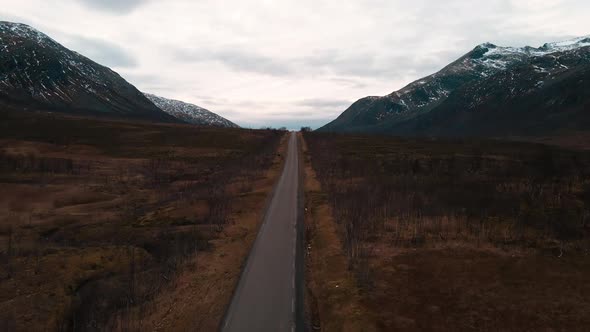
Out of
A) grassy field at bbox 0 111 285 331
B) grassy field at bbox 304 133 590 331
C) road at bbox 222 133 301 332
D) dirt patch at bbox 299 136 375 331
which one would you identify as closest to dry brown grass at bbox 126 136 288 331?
grassy field at bbox 0 111 285 331

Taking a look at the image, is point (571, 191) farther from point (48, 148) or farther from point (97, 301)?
point (48, 148)

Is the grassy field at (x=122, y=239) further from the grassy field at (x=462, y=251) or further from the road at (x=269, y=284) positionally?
the grassy field at (x=462, y=251)

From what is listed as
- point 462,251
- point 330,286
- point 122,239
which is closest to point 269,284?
point 330,286

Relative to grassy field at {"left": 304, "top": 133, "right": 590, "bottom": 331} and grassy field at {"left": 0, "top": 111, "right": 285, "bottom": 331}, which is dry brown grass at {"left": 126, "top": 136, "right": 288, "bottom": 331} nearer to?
grassy field at {"left": 0, "top": 111, "right": 285, "bottom": 331}

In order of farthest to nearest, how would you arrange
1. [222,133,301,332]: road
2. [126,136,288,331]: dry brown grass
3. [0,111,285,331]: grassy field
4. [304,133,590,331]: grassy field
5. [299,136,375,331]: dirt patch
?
[0,111,285,331]: grassy field, [304,133,590,331]: grassy field, [299,136,375,331]: dirt patch, [126,136,288,331]: dry brown grass, [222,133,301,332]: road

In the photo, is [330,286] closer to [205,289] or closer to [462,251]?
[205,289]

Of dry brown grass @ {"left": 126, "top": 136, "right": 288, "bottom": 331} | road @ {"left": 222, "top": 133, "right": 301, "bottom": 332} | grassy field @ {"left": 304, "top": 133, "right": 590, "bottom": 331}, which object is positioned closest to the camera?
road @ {"left": 222, "top": 133, "right": 301, "bottom": 332}

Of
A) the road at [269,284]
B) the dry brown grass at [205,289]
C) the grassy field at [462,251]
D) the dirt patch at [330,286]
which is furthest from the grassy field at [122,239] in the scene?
the grassy field at [462,251]
